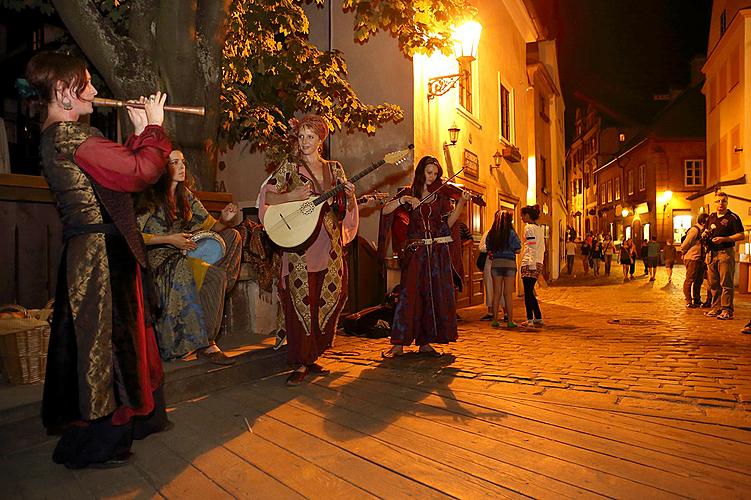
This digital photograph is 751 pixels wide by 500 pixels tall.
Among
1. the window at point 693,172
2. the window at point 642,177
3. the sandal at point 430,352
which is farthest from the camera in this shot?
the window at point 642,177

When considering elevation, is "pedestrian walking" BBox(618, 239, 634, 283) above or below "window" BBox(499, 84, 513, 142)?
below

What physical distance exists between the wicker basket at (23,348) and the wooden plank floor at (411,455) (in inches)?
28.6

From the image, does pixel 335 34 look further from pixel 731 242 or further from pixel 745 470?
pixel 745 470

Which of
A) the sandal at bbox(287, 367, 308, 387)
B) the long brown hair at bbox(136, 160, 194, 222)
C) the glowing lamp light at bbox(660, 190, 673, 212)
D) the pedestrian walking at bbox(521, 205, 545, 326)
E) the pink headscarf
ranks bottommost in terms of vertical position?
the sandal at bbox(287, 367, 308, 387)

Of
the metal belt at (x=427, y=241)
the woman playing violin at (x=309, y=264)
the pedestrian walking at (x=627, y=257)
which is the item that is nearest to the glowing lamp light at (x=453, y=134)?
the metal belt at (x=427, y=241)

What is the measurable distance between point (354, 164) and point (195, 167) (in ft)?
14.0

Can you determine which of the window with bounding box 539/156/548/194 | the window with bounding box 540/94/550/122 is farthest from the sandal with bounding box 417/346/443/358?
the window with bounding box 540/94/550/122

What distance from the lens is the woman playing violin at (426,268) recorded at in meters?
5.35

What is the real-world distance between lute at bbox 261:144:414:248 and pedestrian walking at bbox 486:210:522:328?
3.82 metres

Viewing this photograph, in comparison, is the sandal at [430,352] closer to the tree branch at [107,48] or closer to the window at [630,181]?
the tree branch at [107,48]

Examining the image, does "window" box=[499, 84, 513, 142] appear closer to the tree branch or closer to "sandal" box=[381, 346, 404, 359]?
"sandal" box=[381, 346, 404, 359]

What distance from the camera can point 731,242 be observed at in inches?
339

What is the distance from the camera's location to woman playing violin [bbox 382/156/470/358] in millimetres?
5352

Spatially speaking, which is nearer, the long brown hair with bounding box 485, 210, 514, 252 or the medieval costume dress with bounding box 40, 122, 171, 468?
the medieval costume dress with bounding box 40, 122, 171, 468
